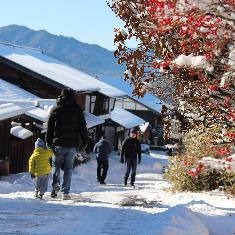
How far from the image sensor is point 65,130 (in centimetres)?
800

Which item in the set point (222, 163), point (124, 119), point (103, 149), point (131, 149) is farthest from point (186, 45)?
point (124, 119)

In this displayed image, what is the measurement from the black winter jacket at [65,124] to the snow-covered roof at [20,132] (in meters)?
10.7

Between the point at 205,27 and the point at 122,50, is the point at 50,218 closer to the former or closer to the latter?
the point at 122,50

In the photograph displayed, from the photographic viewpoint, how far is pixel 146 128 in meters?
54.2

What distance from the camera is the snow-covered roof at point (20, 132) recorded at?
18547 mm

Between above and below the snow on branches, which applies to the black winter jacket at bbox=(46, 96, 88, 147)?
below

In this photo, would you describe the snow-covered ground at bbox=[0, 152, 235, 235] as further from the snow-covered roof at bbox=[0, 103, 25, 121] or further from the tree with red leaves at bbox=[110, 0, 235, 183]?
the snow-covered roof at bbox=[0, 103, 25, 121]

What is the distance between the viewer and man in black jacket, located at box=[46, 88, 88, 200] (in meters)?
8.00

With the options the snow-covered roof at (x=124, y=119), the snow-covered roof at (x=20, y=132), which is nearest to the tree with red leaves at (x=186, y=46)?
the snow-covered roof at (x=20, y=132)

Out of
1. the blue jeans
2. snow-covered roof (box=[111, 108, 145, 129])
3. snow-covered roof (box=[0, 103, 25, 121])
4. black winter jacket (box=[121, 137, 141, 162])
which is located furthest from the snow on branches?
snow-covered roof (box=[111, 108, 145, 129])

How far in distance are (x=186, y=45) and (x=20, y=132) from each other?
14531mm

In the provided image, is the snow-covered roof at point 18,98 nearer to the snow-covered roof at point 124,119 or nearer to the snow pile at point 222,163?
the snow-covered roof at point 124,119

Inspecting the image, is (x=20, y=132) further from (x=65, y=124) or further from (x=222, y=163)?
(x=222, y=163)

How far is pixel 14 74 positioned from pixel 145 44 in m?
24.7
